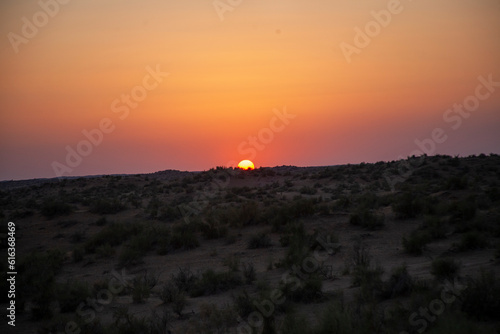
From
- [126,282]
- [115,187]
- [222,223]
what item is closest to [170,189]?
[115,187]

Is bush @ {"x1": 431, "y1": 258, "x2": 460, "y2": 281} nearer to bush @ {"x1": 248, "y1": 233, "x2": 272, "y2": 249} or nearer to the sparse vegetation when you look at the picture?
the sparse vegetation

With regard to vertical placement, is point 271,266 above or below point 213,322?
above

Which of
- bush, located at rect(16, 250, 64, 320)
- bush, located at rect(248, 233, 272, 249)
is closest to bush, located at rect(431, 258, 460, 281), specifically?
bush, located at rect(248, 233, 272, 249)

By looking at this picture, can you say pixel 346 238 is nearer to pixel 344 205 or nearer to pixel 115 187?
pixel 344 205

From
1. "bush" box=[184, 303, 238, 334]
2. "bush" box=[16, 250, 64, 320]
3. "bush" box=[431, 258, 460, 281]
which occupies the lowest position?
"bush" box=[184, 303, 238, 334]

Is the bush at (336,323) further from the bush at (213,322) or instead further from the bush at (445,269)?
the bush at (445,269)

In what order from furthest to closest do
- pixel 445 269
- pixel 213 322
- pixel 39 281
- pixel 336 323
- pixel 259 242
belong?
pixel 259 242 < pixel 39 281 < pixel 445 269 < pixel 213 322 < pixel 336 323

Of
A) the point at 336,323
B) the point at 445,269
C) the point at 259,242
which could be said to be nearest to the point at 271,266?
the point at 259,242

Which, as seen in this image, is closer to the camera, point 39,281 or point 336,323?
point 336,323

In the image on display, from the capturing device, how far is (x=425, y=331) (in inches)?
289

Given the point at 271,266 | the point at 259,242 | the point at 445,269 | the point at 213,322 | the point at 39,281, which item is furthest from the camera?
the point at 259,242

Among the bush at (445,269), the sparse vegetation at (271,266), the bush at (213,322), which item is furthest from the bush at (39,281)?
the bush at (445,269)

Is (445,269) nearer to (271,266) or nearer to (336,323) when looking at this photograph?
(336,323)

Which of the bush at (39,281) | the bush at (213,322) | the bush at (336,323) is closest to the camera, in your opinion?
the bush at (336,323)
